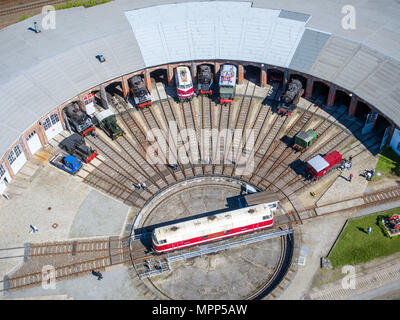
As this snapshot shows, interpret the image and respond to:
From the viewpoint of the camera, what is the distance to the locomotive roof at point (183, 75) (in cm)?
7669

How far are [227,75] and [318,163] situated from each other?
24719 millimetres

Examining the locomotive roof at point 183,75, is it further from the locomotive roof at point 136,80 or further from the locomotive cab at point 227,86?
the locomotive roof at point 136,80

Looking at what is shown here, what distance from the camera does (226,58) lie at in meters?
78.8

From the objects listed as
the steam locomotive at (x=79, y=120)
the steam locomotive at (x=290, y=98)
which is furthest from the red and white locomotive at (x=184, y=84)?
the steam locomotive at (x=79, y=120)

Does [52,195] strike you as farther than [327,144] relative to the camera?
No

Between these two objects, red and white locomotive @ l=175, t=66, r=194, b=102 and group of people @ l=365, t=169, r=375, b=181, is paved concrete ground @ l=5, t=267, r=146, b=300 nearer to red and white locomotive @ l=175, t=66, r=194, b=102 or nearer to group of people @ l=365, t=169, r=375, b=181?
red and white locomotive @ l=175, t=66, r=194, b=102

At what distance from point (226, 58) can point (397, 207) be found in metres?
39.6

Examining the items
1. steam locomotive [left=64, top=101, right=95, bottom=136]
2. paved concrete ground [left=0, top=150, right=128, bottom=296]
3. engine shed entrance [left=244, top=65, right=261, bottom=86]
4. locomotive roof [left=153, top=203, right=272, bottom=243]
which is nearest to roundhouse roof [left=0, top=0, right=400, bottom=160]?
steam locomotive [left=64, top=101, right=95, bottom=136]

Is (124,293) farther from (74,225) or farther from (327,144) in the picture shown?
(327,144)

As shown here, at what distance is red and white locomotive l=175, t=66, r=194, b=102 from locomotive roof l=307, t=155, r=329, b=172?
85.7 feet

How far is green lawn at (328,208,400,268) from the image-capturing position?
56.8m

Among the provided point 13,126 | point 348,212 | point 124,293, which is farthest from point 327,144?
point 13,126

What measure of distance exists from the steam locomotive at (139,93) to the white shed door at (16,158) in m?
21.7
